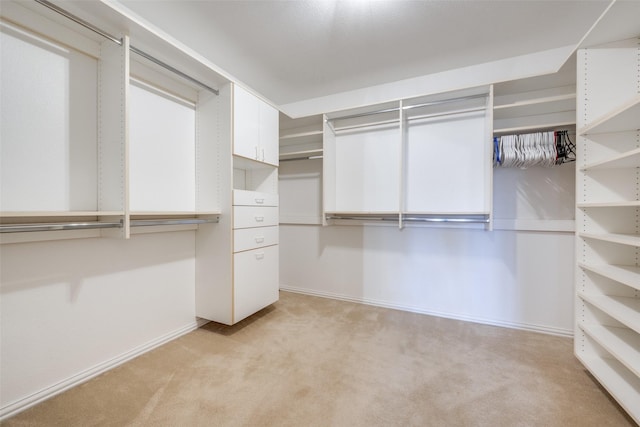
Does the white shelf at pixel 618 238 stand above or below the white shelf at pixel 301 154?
below

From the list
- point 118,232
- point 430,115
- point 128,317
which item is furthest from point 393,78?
point 128,317

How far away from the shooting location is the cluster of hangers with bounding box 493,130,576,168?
2.00 metres

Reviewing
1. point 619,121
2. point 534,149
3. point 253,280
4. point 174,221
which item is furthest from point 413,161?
point 174,221

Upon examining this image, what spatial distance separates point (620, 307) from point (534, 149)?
1.23 m

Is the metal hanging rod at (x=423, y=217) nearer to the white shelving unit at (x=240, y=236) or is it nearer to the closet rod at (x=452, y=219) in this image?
the closet rod at (x=452, y=219)

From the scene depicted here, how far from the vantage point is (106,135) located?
1590 millimetres

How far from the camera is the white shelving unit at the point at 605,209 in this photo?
1494mm

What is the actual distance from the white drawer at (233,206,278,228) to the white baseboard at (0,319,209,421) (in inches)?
42.5

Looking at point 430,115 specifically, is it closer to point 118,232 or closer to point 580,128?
point 580,128

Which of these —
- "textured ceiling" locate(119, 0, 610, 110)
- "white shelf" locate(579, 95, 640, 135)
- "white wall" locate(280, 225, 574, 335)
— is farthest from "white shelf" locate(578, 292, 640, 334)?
"textured ceiling" locate(119, 0, 610, 110)

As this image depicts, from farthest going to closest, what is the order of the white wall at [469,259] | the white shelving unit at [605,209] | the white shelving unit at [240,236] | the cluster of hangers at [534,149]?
the white wall at [469,259] → the white shelving unit at [240,236] → the cluster of hangers at [534,149] → the white shelving unit at [605,209]

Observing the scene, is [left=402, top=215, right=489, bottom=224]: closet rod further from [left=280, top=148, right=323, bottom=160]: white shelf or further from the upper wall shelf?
[left=280, top=148, right=323, bottom=160]: white shelf

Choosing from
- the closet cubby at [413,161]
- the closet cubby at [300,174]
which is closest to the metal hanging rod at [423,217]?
the closet cubby at [413,161]

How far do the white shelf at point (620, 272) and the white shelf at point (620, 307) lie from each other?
183 mm
